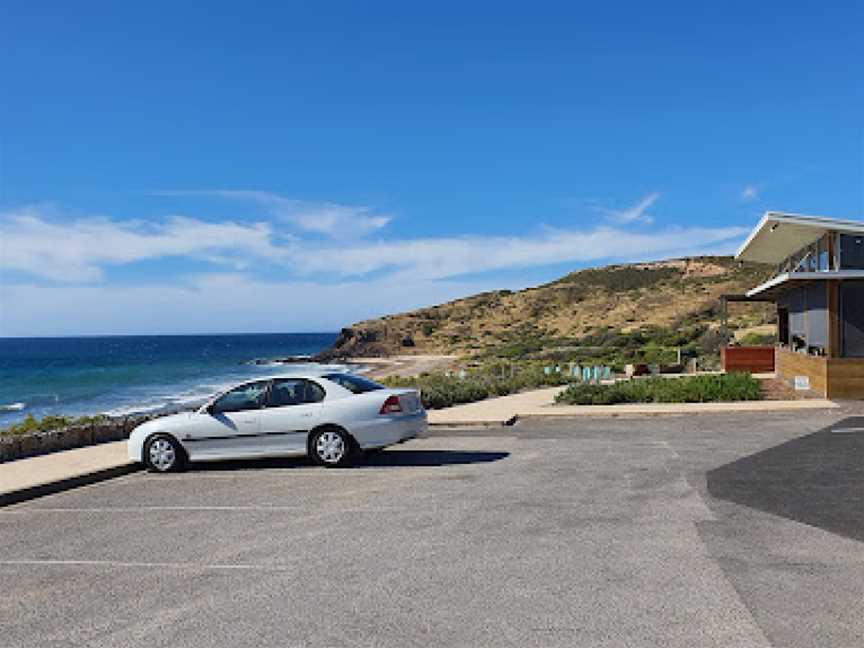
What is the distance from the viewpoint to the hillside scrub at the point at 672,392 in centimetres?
2252

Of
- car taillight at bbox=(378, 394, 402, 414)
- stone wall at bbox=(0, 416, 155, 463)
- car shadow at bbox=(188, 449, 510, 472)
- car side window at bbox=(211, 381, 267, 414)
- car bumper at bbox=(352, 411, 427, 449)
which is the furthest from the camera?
stone wall at bbox=(0, 416, 155, 463)

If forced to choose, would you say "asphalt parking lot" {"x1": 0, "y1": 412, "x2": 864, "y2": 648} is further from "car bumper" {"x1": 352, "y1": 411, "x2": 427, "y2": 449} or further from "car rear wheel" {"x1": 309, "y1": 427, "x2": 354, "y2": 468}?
"car bumper" {"x1": 352, "y1": 411, "x2": 427, "y2": 449}

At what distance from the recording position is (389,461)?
13.6 meters

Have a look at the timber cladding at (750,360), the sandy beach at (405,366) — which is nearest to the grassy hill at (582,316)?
the sandy beach at (405,366)

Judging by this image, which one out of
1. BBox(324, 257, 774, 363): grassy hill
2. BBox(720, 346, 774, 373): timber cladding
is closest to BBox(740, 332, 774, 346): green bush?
BBox(324, 257, 774, 363): grassy hill

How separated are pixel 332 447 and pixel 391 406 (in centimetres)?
106

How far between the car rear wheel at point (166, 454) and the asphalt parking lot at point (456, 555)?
1.13 feet

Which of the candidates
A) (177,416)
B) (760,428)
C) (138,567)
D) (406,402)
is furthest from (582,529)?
(760,428)

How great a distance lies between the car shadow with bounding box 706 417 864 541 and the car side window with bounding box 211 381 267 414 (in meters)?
6.70

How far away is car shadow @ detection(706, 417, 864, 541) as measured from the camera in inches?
345

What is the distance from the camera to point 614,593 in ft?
20.7

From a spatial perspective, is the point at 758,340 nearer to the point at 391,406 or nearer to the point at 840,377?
the point at 840,377

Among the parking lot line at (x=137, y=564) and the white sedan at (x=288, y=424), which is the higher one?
the white sedan at (x=288, y=424)

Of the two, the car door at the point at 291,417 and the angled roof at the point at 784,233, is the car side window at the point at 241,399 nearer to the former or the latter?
the car door at the point at 291,417
